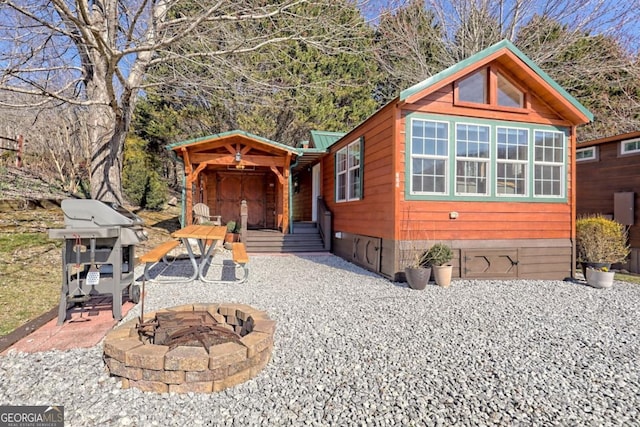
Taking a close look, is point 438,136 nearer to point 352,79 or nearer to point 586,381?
point 586,381

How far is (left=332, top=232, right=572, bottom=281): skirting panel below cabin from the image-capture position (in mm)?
5809

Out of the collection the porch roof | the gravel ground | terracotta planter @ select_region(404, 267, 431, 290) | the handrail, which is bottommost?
the gravel ground

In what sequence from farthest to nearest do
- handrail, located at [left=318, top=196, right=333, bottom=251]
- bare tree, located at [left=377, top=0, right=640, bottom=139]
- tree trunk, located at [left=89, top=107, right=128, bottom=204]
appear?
1. bare tree, located at [left=377, top=0, right=640, bottom=139]
2. handrail, located at [left=318, top=196, right=333, bottom=251]
3. tree trunk, located at [left=89, top=107, right=128, bottom=204]

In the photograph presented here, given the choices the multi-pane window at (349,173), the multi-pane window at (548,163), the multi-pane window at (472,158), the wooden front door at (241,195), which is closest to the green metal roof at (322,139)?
the multi-pane window at (349,173)

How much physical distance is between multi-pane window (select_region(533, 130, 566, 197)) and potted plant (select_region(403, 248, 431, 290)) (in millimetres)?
2732

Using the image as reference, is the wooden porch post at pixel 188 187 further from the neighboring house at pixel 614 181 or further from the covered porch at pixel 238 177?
the neighboring house at pixel 614 181

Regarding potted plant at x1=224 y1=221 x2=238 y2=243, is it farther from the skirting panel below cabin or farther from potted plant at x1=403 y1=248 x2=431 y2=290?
potted plant at x1=403 y1=248 x2=431 y2=290

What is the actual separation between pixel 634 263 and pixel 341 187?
23.2 ft

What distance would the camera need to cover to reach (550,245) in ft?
20.6

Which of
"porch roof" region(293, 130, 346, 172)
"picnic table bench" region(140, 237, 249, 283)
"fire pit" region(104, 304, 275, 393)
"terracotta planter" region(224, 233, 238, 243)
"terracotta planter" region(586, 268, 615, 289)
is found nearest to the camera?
"fire pit" region(104, 304, 275, 393)

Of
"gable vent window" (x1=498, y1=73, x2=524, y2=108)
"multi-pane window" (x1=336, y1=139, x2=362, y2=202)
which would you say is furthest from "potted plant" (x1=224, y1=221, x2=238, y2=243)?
"gable vent window" (x1=498, y1=73, x2=524, y2=108)

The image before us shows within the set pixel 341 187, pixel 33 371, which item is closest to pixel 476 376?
pixel 33 371

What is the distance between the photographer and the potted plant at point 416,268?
514cm

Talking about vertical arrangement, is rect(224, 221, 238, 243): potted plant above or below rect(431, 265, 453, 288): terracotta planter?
above
